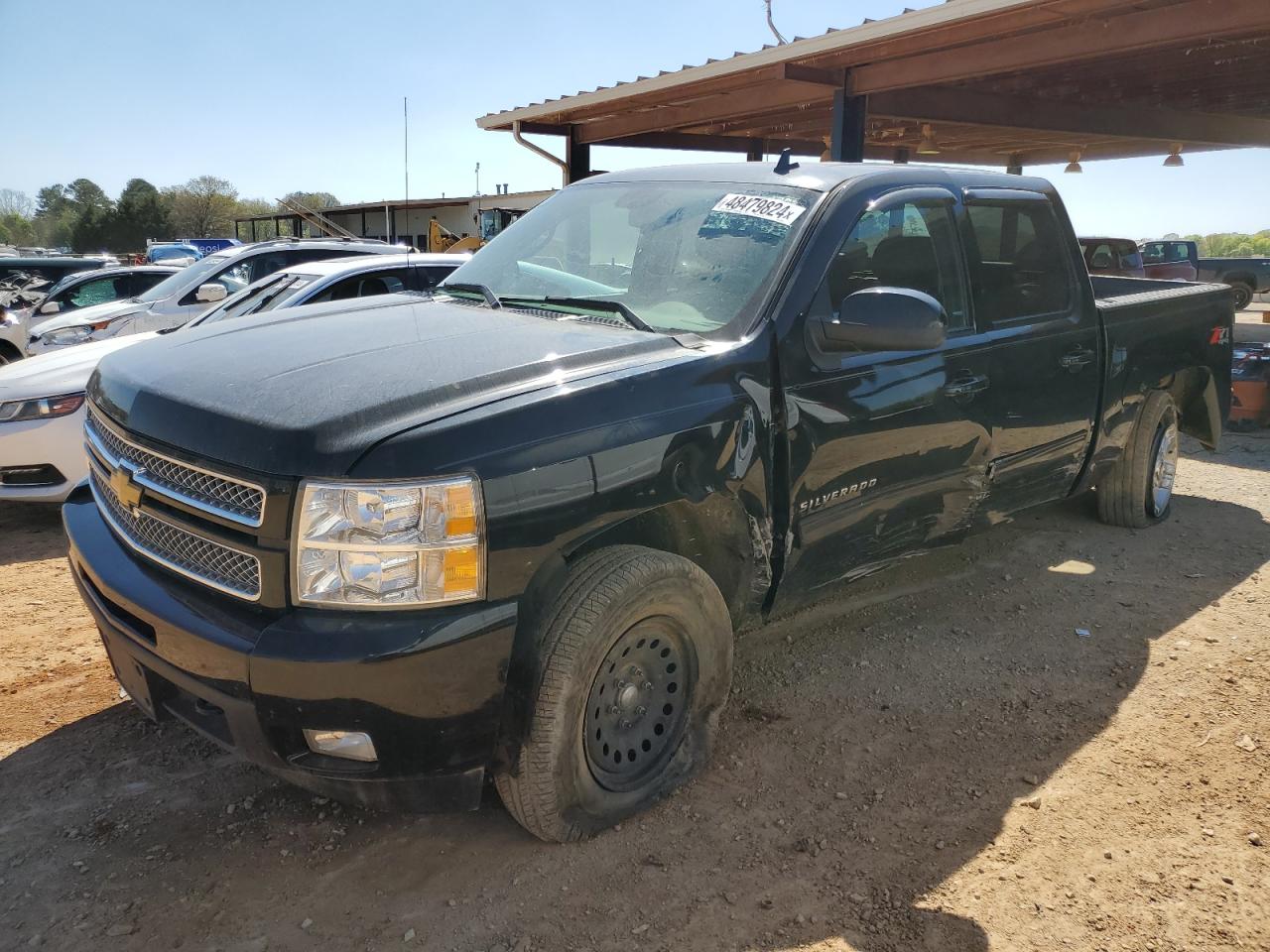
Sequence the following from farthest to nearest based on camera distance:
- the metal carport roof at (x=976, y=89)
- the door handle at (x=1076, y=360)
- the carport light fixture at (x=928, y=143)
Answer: the carport light fixture at (x=928, y=143) < the metal carport roof at (x=976, y=89) < the door handle at (x=1076, y=360)

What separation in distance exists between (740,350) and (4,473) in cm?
481

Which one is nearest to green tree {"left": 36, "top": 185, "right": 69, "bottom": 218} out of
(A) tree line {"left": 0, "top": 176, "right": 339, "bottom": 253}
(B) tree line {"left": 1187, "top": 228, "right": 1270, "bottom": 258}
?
(A) tree line {"left": 0, "top": 176, "right": 339, "bottom": 253}

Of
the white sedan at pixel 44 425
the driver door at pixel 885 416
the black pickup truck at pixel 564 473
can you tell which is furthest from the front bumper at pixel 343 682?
the white sedan at pixel 44 425

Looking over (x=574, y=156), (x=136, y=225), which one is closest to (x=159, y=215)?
(x=136, y=225)

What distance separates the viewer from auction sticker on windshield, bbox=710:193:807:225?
3344mm

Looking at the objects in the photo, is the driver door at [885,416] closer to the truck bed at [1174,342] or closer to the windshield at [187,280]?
the truck bed at [1174,342]

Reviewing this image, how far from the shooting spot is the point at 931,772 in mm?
3258

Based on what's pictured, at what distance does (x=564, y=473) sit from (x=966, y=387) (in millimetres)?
1962

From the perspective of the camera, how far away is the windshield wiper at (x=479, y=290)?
3557mm

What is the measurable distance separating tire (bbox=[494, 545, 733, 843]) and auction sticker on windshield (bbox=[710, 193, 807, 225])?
130cm

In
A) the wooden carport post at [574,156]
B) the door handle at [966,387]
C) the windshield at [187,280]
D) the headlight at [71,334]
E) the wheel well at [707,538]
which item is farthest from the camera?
the wooden carport post at [574,156]

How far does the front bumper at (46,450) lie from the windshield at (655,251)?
10.2ft

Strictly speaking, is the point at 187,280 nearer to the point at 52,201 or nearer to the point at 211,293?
the point at 211,293

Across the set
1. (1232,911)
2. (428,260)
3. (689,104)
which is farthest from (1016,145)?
(1232,911)
